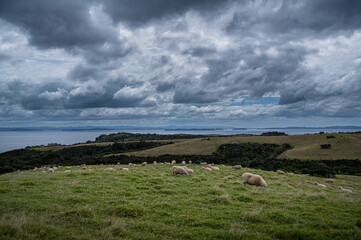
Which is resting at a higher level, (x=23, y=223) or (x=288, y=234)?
(x=23, y=223)

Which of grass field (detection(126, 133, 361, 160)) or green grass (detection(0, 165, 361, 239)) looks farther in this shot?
grass field (detection(126, 133, 361, 160))

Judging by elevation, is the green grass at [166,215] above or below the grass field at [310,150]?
above

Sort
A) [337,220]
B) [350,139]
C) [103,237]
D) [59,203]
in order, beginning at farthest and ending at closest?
[350,139] < [59,203] < [337,220] < [103,237]

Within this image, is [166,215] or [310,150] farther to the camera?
[310,150]

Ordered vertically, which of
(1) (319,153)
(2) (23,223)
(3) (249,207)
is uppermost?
(2) (23,223)

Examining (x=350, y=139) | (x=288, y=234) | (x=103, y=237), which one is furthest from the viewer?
(x=350, y=139)

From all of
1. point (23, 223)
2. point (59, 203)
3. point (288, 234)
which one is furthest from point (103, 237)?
point (288, 234)

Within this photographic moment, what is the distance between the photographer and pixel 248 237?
6.93m

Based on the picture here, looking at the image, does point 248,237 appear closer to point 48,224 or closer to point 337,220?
point 337,220

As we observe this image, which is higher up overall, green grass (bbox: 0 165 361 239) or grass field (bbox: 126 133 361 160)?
green grass (bbox: 0 165 361 239)

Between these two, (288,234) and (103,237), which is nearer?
(103,237)

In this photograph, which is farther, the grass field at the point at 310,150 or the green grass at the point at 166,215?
the grass field at the point at 310,150

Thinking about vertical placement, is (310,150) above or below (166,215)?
below

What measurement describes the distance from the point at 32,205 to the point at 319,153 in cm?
6497
